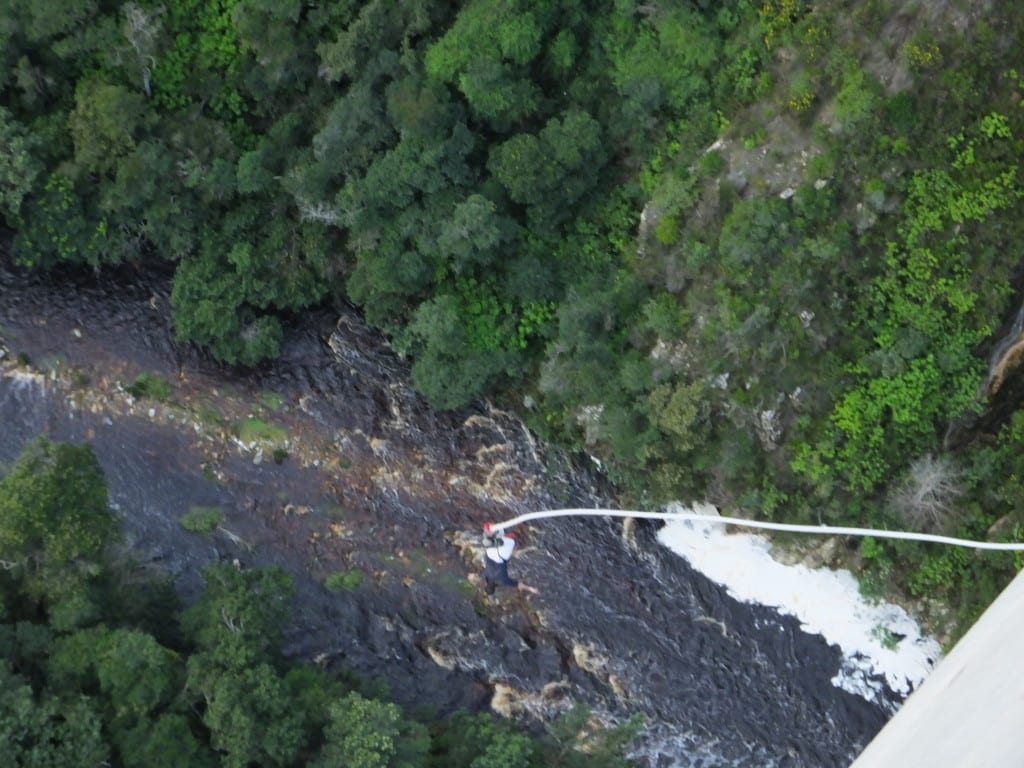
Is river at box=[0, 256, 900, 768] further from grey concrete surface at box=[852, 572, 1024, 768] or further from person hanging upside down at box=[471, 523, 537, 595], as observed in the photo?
grey concrete surface at box=[852, 572, 1024, 768]

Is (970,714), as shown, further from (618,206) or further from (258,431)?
(258,431)

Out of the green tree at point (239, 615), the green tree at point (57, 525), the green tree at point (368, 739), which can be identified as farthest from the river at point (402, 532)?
the green tree at point (57, 525)

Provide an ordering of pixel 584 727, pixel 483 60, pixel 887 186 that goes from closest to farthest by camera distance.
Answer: pixel 887 186, pixel 483 60, pixel 584 727

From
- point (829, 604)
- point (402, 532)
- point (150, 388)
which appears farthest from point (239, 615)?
point (829, 604)

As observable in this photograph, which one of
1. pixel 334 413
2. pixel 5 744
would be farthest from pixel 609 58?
pixel 5 744

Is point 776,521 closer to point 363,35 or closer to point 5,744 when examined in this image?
point 363,35

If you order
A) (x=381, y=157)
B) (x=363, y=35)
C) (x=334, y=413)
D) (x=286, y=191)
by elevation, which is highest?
(x=363, y=35)

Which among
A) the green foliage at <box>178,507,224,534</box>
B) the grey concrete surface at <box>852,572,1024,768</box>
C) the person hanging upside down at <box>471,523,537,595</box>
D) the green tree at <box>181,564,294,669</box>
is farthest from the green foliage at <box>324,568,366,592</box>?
the grey concrete surface at <box>852,572,1024,768</box>
